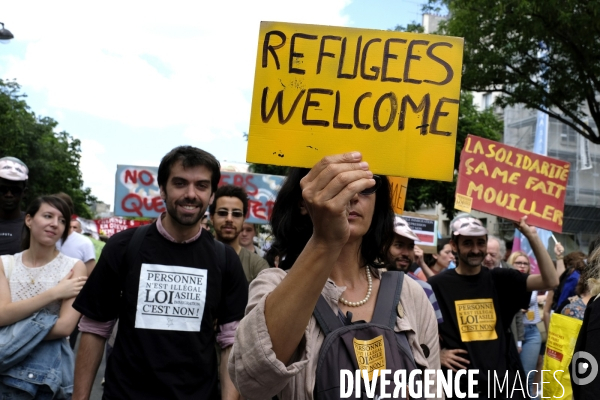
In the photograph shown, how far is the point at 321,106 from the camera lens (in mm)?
2131

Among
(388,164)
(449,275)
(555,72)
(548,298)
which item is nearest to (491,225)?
(555,72)

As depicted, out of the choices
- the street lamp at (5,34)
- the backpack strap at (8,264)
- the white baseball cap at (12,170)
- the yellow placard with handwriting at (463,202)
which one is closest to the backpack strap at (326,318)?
the backpack strap at (8,264)

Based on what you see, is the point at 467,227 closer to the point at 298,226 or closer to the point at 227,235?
the point at 227,235

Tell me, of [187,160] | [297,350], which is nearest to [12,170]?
[187,160]

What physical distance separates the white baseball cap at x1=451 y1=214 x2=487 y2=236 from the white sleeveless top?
2716 mm

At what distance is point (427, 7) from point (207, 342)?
39.3 ft

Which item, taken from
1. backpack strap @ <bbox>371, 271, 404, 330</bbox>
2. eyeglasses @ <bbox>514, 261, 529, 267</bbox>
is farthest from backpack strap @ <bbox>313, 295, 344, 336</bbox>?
eyeglasses @ <bbox>514, 261, 529, 267</bbox>

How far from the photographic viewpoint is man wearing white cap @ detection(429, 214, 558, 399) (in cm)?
460

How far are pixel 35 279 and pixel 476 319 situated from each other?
287 cm

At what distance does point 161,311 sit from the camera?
3240 mm

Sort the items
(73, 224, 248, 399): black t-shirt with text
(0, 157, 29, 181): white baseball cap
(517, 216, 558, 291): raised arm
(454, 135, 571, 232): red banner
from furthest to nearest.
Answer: (454, 135, 571, 232): red banner, (0, 157, 29, 181): white baseball cap, (517, 216, 558, 291): raised arm, (73, 224, 248, 399): black t-shirt with text

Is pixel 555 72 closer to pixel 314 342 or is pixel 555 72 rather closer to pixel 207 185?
pixel 207 185

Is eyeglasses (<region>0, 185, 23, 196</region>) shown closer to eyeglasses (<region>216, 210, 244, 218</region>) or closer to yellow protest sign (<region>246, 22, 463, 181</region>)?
eyeglasses (<region>216, 210, 244, 218</region>)

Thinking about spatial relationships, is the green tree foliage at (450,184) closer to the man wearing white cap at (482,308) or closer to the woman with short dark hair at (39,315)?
the man wearing white cap at (482,308)
